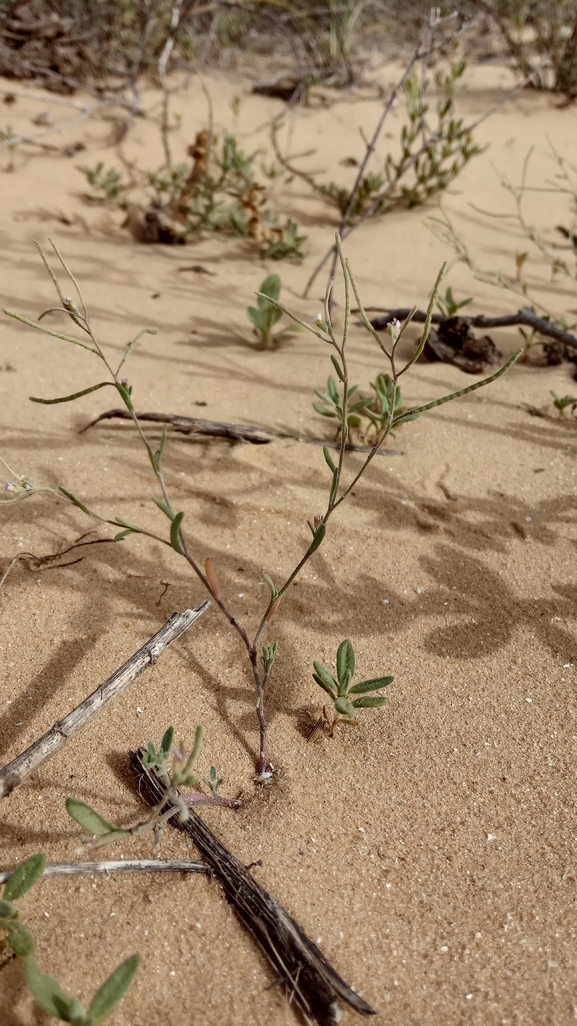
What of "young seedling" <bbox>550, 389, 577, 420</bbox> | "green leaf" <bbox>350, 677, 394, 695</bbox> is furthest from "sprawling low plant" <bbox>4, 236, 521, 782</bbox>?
"young seedling" <bbox>550, 389, 577, 420</bbox>

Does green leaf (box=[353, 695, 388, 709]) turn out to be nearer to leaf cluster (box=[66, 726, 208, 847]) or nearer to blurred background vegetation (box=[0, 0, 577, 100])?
leaf cluster (box=[66, 726, 208, 847])

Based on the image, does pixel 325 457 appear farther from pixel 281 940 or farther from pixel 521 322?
pixel 521 322

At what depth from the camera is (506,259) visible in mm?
3707

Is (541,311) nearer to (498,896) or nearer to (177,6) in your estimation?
(498,896)

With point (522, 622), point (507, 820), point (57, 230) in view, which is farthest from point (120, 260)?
point (507, 820)

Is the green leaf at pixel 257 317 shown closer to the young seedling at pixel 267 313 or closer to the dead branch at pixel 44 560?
the young seedling at pixel 267 313

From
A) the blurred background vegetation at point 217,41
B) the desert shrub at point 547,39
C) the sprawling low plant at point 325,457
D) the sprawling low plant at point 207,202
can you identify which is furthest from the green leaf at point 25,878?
the desert shrub at point 547,39

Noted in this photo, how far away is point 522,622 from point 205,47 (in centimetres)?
505

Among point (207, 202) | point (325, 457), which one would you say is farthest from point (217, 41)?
point (325, 457)

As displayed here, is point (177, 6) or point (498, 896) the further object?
point (177, 6)

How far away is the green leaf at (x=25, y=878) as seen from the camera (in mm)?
1142

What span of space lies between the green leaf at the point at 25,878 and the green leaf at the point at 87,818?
109 mm

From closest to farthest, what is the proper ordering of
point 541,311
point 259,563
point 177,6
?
point 259,563 → point 541,311 → point 177,6

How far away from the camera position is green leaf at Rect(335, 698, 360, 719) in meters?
1.44
